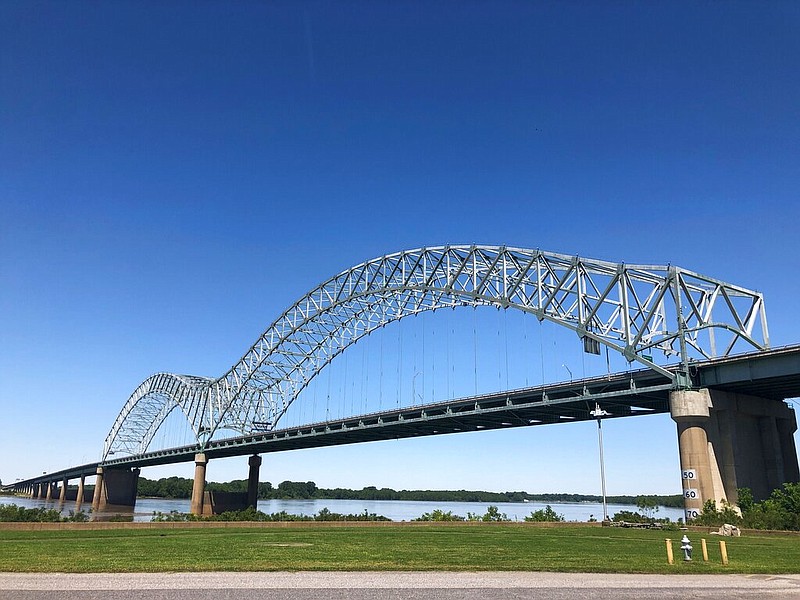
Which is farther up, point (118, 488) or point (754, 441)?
point (754, 441)

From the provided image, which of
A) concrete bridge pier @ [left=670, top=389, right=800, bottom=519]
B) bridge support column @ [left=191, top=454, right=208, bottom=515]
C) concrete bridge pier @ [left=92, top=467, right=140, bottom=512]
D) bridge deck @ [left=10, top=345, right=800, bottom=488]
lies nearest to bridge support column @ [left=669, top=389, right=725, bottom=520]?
concrete bridge pier @ [left=670, top=389, right=800, bottom=519]

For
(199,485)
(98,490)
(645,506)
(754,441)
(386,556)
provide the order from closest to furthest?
1. (386,556)
2. (754,441)
3. (645,506)
4. (199,485)
5. (98,490)

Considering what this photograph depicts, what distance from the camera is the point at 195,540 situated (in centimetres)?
2630

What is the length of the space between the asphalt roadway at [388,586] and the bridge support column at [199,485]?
328ft

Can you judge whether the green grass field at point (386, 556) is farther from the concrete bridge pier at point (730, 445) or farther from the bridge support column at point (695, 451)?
the concrete bridge pier at point (730, 445)

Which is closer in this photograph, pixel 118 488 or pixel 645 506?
pixel 645 506

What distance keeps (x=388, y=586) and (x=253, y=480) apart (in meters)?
105

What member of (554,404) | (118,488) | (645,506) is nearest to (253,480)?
(118,488)

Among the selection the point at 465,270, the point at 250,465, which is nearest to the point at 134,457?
the point at 250,465

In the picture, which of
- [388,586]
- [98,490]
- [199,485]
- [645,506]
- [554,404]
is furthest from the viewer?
[98,490]

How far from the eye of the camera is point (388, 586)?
13.6 metres

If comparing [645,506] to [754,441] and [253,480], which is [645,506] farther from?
[253,480]

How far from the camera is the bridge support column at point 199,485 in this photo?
10762cm

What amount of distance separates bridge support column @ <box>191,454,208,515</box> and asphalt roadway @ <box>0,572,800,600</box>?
3941 inches
